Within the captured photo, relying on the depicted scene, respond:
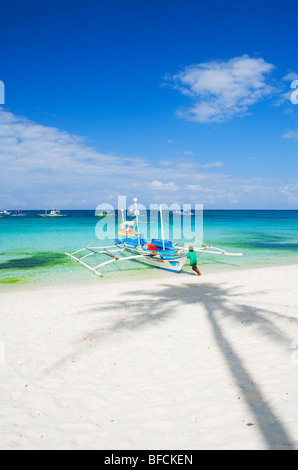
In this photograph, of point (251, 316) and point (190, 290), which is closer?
point (251, 316)

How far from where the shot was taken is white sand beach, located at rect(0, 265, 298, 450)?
374 centimetres

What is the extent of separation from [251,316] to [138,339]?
3.48 metres

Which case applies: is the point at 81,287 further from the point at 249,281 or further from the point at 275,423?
the point at 275,423

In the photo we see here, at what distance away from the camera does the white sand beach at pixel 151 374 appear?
3736 mm

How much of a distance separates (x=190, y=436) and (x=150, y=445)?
0.55 m

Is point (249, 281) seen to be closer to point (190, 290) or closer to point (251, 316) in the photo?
point (190, 290)

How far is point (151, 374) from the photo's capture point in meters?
5.41

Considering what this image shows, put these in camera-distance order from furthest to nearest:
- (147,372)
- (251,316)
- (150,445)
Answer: (251,316), (147,372), (150,445)

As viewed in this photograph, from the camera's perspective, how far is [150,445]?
3.57 m

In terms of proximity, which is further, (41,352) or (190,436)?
(41,352)

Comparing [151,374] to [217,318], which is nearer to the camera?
[151,374]

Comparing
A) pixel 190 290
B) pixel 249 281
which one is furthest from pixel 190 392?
pixel 249 281

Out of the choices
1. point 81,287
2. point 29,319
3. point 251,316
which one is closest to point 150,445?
point 251,316
